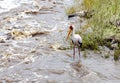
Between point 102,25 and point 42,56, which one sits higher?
point 102,25

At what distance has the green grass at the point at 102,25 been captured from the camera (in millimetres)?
9664

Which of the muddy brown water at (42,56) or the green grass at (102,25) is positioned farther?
the green grass at (102,25)

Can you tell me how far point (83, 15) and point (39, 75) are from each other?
4732mm

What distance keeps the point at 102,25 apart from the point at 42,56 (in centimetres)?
212

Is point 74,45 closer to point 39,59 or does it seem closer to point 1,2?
point 39,59

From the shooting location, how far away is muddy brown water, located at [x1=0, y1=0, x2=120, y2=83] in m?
8.13

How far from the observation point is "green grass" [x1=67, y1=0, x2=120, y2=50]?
380 inches

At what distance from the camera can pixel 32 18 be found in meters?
12.8

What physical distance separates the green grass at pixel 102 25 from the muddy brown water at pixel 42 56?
432mm

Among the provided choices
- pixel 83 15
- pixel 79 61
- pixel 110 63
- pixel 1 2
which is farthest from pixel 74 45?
pixel 1 2

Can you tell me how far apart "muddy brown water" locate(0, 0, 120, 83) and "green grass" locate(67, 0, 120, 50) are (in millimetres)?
432

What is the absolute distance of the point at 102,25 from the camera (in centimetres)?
986

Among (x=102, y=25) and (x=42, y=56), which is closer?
(x=42, y=56)

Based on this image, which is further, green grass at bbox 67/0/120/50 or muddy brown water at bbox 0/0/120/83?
green grass at bbox 67/0/120/50
